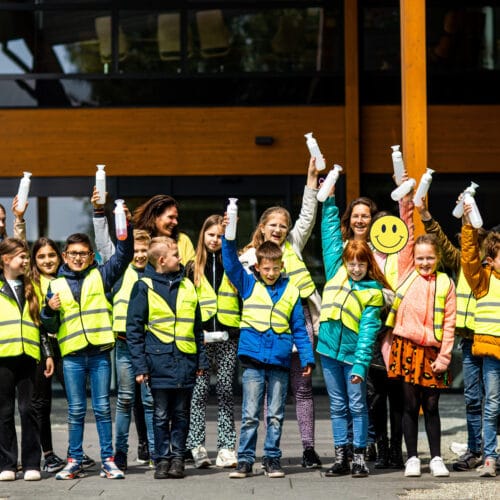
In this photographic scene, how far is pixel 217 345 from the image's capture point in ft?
29.4

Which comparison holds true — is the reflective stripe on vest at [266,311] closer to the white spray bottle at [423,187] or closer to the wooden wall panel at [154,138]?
the white spray bottle at [423,187]

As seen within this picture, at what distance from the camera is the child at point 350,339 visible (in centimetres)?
832

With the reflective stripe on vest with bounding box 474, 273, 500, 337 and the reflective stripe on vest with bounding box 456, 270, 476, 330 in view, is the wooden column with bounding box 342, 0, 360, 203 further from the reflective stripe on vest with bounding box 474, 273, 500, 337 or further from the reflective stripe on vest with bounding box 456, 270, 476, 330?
the reflective stripe on vest with bounding box 474, 273, 500, 337

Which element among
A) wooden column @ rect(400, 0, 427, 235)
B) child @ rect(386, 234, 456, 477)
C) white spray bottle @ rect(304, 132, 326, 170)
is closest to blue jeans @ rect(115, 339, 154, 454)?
child @ rect(386, 234, 456, 477)

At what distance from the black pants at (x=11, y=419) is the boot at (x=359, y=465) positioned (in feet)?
7.20

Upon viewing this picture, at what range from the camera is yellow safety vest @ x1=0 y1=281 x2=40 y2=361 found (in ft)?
27.5

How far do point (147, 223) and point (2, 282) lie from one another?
1.19 m

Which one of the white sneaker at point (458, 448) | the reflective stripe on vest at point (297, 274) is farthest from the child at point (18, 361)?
the white sneaker at point (458, 448)

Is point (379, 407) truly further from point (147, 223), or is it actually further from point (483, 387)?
point (147, 223)

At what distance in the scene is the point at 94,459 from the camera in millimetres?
9594

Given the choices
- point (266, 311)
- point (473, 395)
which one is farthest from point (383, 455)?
point (266, 311)

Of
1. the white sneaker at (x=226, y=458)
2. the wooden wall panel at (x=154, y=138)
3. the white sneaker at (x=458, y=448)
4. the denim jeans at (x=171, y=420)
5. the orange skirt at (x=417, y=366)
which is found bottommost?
the white sneaker at (x=458, y=448)

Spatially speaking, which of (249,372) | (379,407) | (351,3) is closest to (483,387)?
(379,407)

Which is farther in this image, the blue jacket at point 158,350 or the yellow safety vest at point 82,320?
the yellow safety vest at point 82,320
